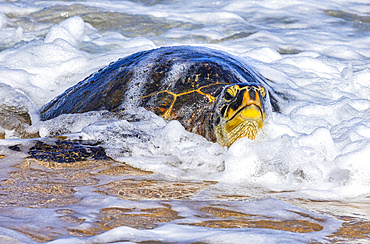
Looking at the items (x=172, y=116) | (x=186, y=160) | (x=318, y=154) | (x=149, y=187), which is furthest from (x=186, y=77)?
(x=149, y=187)

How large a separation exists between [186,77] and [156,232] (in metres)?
2.38

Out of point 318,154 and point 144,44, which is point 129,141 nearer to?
point 318,154

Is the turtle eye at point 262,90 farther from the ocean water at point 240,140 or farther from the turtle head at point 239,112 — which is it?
the ocean water at point 240,140

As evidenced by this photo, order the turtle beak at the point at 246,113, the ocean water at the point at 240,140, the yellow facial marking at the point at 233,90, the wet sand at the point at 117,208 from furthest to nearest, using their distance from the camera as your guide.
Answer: the yellow facial marking at the point at 233,90 < the turtle beak at the point at 246,113 < the ocean water at the point at 240,140 < the wet sand at the point at 117,208

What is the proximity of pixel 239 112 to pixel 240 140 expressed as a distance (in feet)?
0.70

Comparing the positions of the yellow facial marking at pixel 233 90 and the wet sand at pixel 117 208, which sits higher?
the yellow facial marking at pixel 233 90

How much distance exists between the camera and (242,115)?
10.0ft

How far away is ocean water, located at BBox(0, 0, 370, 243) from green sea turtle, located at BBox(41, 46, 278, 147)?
0.46 ft

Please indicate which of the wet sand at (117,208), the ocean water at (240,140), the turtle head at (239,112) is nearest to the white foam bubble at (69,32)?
the ocean water at (240,140)

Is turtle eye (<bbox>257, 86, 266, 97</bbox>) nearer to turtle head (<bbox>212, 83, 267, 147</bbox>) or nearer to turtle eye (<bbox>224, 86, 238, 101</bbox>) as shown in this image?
turtle head (<bbox>212, 83, 267, 147</bbox>)

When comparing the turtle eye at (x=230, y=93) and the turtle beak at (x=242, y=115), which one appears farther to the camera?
the turtle eye at (x=230, y=93)

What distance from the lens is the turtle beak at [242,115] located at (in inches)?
117

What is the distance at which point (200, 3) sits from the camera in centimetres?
1276

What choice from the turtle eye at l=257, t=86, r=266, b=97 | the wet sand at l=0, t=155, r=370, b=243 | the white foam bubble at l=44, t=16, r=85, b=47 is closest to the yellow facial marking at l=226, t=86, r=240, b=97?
the turtle eye at l=257, t=86, r=266, b=97
